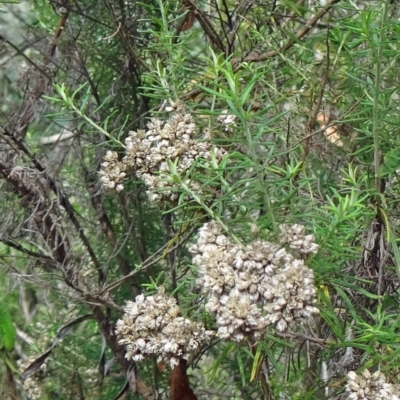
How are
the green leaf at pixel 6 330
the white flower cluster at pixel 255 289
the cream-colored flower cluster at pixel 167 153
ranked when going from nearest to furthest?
the white flower cluster at pixel 255 289, the cream-colored flower cluster at pixel 167 153, the green leaf at pixel 6 330

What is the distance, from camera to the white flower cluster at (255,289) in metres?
0.53

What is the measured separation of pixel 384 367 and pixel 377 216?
0.17 meters

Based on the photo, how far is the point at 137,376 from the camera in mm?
1013

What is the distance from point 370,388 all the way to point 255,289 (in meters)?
0.14

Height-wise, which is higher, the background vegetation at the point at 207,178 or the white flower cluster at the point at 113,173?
the white flower cluster at the point at 113,173

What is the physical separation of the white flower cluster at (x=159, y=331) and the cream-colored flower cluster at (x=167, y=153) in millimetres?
105

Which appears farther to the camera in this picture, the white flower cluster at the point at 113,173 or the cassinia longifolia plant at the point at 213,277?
the white flower cluster at the point at 113,173

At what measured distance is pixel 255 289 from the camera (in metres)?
0.54

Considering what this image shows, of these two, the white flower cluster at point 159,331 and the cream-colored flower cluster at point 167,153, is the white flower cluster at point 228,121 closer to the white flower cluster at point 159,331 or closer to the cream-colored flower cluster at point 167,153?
the cream-colored flower cluster at point 167,153

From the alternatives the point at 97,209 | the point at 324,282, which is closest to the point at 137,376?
the point at 97,209

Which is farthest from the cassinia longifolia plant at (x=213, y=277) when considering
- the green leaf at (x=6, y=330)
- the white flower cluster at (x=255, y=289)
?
the green leaf at (x=6, y=330)

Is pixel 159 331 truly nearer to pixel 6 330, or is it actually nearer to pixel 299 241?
pixel 299 241

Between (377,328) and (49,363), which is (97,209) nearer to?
(49,363)

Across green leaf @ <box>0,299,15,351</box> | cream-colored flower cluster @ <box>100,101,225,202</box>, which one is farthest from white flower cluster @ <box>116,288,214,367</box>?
green leaf @ <box>0,299,15,351</box>
